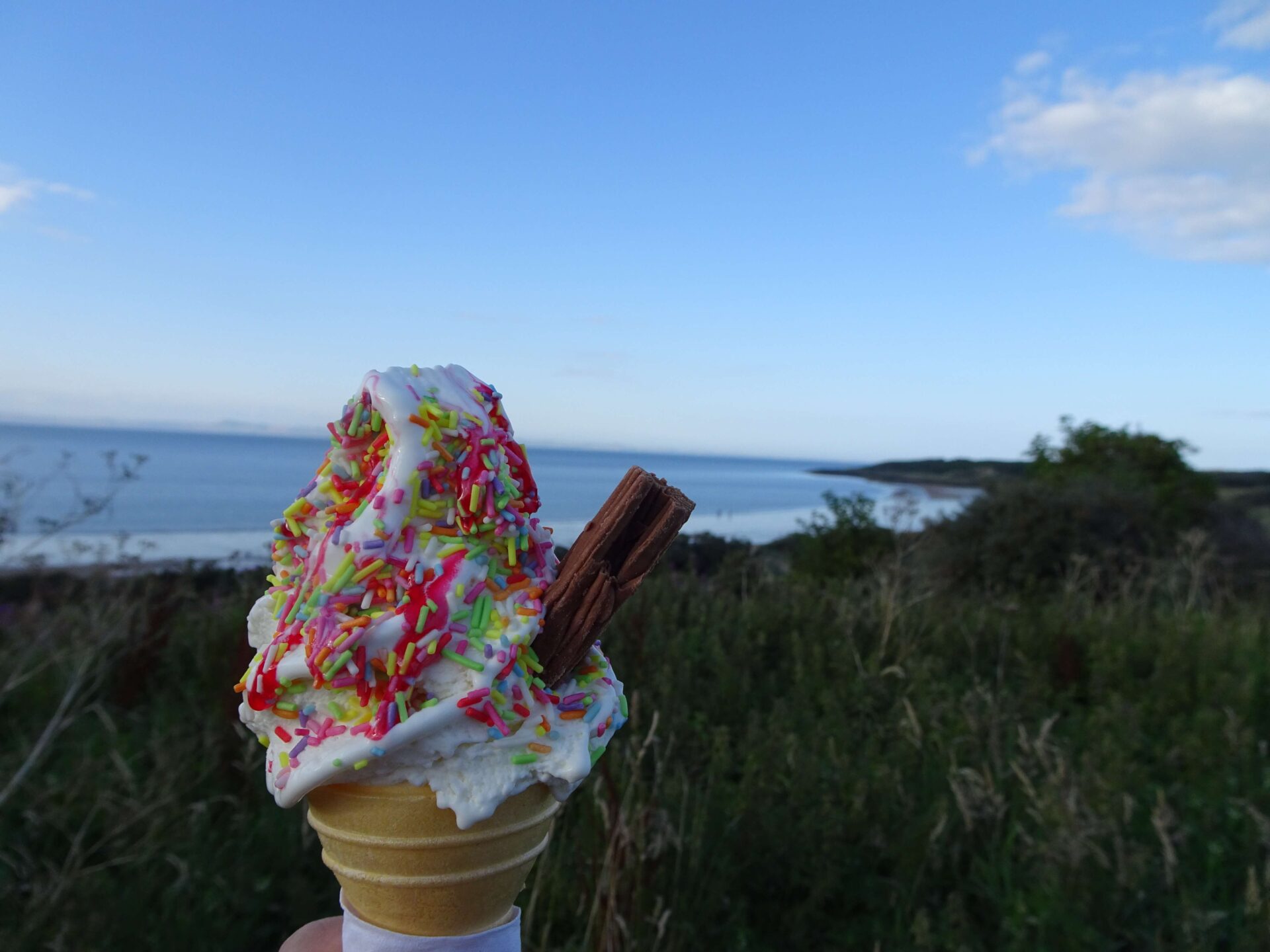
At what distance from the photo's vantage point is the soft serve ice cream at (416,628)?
155cm

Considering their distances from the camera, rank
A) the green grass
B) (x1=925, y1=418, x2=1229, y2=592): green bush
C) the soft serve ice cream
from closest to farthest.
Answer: the soft serve ice cream < the green grass < (x1=925, y1=418, x2=1229, y2=592): green bush

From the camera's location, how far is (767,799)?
368 centimetres

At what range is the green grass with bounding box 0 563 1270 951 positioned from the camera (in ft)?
9.96

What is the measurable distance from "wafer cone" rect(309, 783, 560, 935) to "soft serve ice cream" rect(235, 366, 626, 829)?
0.05 metres

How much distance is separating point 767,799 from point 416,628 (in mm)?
2570

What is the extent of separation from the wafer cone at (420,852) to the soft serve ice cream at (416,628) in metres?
0.05

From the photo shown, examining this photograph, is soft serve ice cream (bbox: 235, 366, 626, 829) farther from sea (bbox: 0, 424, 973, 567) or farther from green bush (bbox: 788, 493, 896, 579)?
green bush (bbox: 788, 493, 896, 579)

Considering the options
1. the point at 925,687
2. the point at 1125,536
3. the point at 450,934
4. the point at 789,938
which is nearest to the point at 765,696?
the point at 925,687

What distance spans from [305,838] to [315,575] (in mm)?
2076

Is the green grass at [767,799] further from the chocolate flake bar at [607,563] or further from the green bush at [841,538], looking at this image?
the green bush at [841,538]

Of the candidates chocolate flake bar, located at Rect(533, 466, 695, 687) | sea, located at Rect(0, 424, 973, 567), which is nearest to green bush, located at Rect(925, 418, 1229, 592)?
sea, located at Rect(0, 424, 973, 567)

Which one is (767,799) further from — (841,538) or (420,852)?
(841,538)

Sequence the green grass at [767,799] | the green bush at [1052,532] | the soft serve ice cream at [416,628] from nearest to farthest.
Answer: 1. the soft serve ice cream at [416,628]
2. the green grass at [767,799]
3. the green bush at [1052,532]

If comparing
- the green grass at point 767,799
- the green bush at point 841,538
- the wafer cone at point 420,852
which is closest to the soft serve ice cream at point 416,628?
the wafer cone at point 420,852
